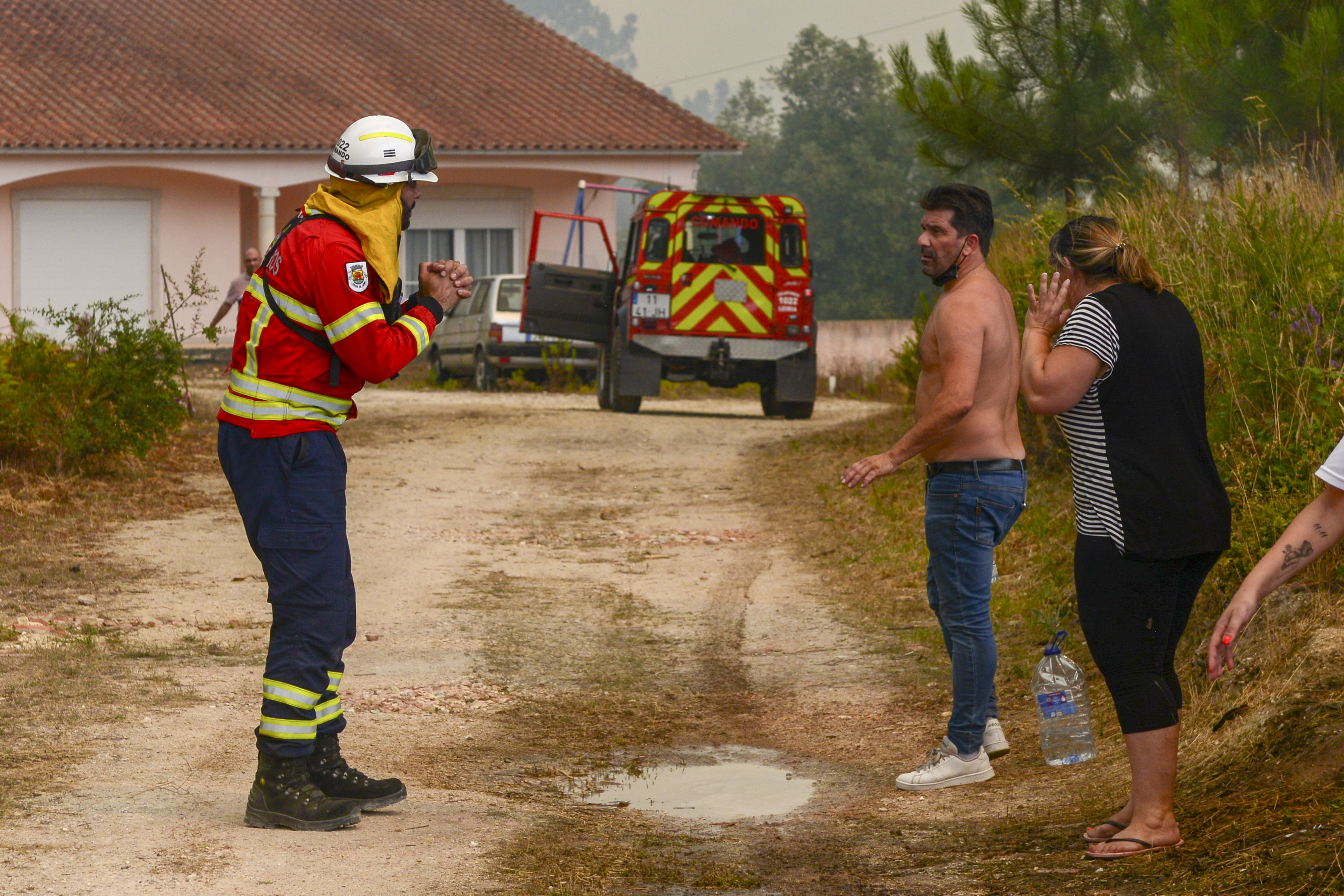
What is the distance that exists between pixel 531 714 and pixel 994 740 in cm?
184

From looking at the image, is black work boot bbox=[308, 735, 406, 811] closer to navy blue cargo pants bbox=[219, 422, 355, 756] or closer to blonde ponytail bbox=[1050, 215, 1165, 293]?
navy blue cargo pants bbox=[219, 422, 355, 756]

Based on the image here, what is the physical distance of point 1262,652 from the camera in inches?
221

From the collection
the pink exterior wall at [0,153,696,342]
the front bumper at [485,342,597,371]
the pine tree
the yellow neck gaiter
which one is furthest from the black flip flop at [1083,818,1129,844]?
the pink exterior wall at [0,153,696,342]

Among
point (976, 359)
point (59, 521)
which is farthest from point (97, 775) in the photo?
point (59, 521)

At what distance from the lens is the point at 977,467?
16.6 ft

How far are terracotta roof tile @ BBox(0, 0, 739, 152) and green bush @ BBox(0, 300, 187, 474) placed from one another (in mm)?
14225

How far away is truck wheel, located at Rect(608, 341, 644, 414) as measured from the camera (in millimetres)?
17734

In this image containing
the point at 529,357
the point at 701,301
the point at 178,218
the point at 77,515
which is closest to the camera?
the point at 77,515

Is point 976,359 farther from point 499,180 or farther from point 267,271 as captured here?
point 499,180

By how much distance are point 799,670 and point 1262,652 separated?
2.10 meters

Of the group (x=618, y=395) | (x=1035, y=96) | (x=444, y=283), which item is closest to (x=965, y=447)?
(x=444, y=283)

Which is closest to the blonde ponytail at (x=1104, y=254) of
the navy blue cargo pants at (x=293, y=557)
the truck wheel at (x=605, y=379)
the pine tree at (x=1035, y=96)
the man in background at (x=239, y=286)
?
the navy blue cargo pants at (x=293, y=557)

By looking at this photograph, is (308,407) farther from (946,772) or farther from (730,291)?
(730,291)

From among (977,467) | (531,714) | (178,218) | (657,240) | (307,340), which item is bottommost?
(531,714)
